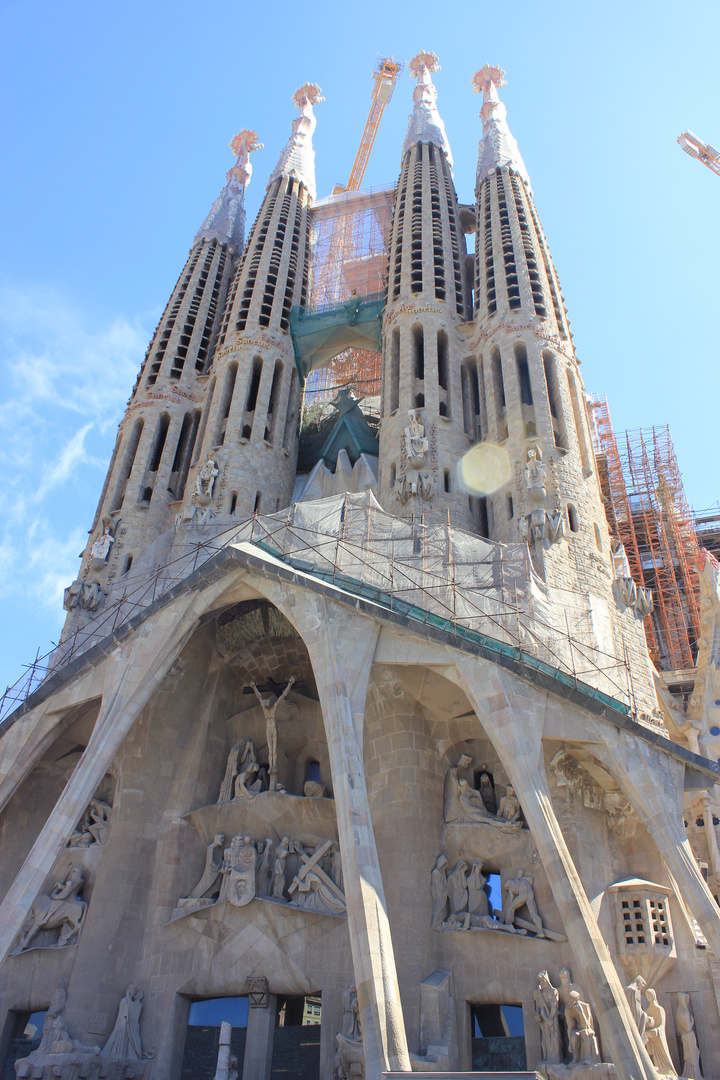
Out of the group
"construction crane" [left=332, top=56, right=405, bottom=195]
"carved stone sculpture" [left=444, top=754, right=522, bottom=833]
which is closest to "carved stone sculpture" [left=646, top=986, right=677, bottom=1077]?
"carved stone sculpture" [left=444, top=754, right=522, bottom=833]

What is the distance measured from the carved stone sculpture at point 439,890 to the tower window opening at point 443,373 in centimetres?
1232

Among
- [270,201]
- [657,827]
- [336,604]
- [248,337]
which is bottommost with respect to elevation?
[657,827]

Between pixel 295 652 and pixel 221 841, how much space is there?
4079 mm

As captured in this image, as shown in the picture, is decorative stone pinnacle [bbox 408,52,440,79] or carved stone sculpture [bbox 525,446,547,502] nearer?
carved stone sculpture [bbox 525,446,547,502]

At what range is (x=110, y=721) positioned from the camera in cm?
1560

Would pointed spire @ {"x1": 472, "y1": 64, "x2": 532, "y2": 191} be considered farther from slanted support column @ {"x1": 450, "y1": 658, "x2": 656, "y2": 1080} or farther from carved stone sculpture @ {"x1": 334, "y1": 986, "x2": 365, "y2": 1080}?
carved stone sculpture @ {"x1": 334, "y1": 986, "x2": 365, "y2": 1080}

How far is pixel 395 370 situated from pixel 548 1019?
17324 mm

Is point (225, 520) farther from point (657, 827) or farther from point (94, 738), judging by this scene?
point (657, 827)

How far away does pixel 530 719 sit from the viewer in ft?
46.2

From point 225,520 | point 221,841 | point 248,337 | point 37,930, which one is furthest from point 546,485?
point 37,930

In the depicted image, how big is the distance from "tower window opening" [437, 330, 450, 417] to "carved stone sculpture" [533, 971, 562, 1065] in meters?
14.5

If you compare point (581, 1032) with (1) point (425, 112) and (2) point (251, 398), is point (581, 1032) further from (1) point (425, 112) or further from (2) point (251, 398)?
(1) point (425, 112)

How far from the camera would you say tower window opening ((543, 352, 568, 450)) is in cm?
2094

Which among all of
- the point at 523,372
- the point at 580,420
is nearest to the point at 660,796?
the point at 580,420
